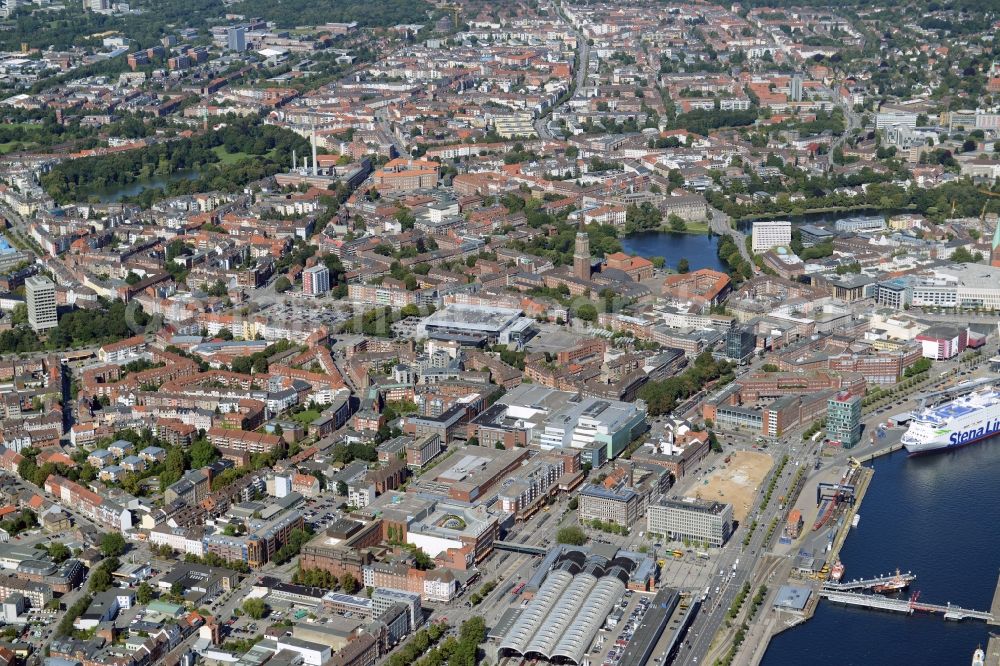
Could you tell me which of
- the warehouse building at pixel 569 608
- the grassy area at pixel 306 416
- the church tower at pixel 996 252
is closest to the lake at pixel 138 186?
the grassy area at pixel 306 416

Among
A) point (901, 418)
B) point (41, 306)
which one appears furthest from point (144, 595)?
point (41, 306)

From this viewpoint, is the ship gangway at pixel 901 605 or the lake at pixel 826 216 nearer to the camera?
the ship gangway at pixel 901 605

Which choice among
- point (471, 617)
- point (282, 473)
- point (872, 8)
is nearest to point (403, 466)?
point (282, 473)

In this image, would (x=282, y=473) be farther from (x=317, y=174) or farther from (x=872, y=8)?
(x=872, y=8)

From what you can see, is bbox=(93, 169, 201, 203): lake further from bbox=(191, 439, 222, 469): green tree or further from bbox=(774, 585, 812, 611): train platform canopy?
bbox=(774, 585, 812, 611): train platform canopy

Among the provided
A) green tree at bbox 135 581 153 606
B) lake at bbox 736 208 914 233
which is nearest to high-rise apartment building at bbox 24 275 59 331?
green tree at bbox 135 581 153 606

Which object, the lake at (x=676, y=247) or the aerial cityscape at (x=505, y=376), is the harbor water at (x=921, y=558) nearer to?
the aerial cityscape at (x=505, y=376)
